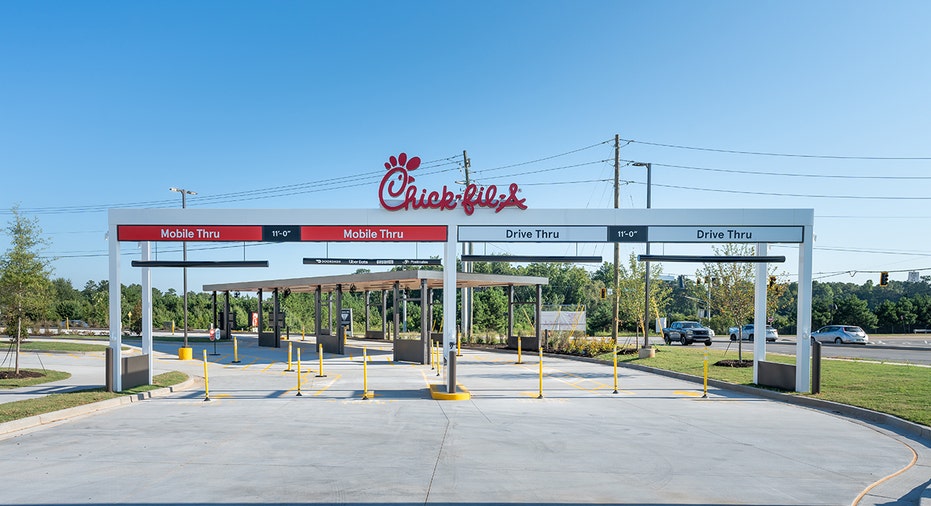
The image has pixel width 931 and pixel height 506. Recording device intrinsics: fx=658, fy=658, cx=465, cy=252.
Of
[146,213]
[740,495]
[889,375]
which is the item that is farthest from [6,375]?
[889,375]

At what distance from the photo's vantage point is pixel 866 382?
18500 millimetres

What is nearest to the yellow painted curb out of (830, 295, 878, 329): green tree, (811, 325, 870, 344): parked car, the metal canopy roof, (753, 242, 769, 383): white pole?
(753, 242, 769, 383): white pole

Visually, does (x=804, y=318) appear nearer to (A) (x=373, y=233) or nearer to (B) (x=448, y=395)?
(B) (x=448, y=395)

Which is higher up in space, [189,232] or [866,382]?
[189,232]

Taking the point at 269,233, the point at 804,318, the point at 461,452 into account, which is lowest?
the point at 461,452

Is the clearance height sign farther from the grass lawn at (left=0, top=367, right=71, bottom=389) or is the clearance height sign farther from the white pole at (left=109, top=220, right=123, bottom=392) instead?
the grass lawn at (left=0, top=367, right=71, bottom=389)

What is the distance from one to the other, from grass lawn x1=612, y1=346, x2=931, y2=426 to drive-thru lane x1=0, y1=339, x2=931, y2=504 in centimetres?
124

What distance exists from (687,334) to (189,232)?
36.7 meters

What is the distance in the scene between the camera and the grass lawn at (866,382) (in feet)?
46.2

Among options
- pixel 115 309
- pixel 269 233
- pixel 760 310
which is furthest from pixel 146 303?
pixel 760 310

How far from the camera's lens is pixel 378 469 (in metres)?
8.65

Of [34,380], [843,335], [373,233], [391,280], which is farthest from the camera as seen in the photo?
[843,335]

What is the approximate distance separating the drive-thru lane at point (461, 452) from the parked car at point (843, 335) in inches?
1293

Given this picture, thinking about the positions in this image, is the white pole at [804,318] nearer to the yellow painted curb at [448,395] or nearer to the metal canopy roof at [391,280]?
the yellow painted curb at [448,395]
